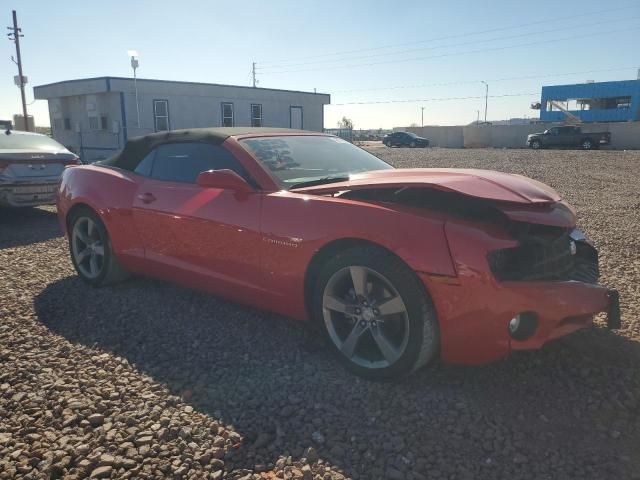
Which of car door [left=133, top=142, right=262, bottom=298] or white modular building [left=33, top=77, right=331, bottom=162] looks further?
white modular building [left=33, top=77, right=331, bottom=162]

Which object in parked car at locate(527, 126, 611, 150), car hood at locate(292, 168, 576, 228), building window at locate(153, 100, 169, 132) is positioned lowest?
car hood at locate(292, 168, 576, 228)

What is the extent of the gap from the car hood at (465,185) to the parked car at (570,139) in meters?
33.4

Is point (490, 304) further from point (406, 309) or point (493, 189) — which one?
point (493, 189)

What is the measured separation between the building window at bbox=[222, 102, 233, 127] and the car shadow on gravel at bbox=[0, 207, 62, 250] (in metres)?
16.6

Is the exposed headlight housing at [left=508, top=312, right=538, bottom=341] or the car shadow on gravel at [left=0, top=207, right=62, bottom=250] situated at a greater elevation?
the exposed headlight housing at [left=508, top=312, right=538, bottom=341]

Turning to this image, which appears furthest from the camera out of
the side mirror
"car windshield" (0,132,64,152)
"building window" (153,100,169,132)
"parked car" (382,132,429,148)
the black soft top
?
Answer: "parked car" (382,132,429,148)

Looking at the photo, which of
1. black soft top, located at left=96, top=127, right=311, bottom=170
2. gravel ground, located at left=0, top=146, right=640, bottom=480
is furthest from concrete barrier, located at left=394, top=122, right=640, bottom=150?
black soft top, located at left=96, top=127, right=311, bottom=170

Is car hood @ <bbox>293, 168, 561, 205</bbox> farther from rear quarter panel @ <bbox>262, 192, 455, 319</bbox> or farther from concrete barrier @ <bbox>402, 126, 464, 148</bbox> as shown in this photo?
concrete barrier @ <bbox>402, 126, 464, 148</bbox>

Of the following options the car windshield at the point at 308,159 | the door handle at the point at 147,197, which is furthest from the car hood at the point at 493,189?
the door handle at the point at 147,197

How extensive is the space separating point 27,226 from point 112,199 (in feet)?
14.2

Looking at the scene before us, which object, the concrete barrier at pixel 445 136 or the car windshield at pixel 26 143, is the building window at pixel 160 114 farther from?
the concrete barrier at pixel 445 136

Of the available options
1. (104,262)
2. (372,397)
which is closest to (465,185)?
(372,397)

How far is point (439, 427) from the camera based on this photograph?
2.52 m

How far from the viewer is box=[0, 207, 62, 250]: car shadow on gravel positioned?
268 inches
